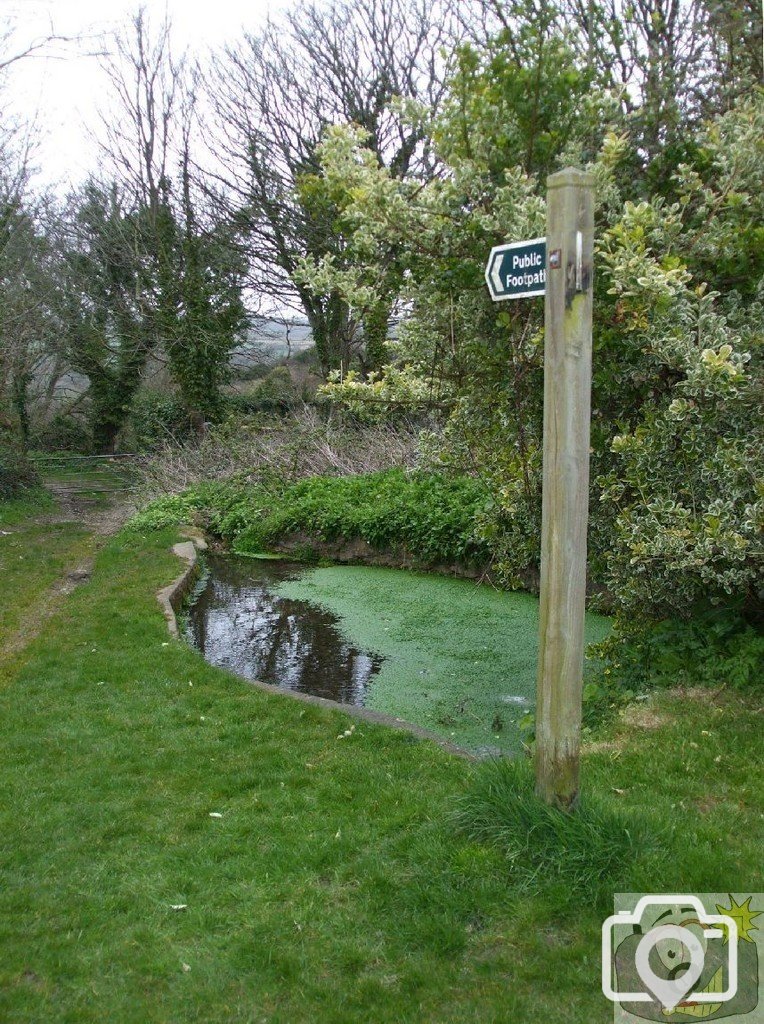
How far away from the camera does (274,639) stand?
8930 mm

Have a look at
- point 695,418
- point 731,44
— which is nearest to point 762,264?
point 695,418

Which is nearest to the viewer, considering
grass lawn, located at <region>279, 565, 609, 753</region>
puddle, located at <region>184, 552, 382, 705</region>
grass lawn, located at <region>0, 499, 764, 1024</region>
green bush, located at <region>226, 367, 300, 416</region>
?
grass lawn, located at <region>0, 499, 764, 1024</region>

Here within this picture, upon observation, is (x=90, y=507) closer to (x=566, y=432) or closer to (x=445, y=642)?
(x=445, y=642)

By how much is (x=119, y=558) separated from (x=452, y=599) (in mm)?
5082

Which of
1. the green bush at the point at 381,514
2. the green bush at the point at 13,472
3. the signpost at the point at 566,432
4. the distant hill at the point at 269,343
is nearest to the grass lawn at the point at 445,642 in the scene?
the green bush at the point at 381,514

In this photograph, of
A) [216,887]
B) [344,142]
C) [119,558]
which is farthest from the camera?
[119,558]

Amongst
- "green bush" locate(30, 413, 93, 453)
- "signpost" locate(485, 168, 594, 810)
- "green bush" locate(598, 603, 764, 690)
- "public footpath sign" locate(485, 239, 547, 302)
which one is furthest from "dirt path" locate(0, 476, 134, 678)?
"public footpath sign" locate(485, 239, 547, 302)

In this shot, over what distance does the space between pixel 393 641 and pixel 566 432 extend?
5364 mm

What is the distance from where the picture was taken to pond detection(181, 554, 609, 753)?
21.1ft

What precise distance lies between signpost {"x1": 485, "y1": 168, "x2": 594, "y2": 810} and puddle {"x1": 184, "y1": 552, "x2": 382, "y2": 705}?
362cm

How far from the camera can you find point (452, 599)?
967 centimetres

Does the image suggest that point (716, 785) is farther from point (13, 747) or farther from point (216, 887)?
point (13, 747)

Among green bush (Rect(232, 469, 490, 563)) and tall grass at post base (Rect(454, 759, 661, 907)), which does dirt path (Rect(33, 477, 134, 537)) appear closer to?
green bush (Rect(232, 469, 490, 563))

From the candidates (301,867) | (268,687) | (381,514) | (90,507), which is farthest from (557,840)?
(90,507)
